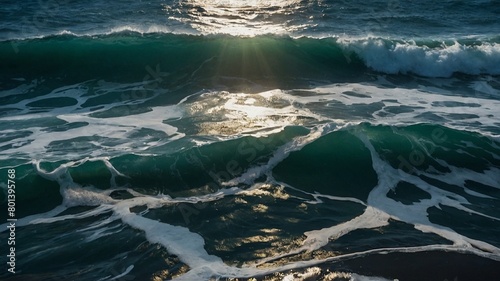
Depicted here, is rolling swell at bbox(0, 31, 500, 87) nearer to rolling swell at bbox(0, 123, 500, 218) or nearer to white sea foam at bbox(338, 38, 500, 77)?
white sea foam at bbox(338, 38, 500, 77)

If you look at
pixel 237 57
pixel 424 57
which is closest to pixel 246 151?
pixel 237 57

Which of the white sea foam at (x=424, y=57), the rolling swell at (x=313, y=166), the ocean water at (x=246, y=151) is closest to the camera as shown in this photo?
the ocean water at (x=246, y=151)

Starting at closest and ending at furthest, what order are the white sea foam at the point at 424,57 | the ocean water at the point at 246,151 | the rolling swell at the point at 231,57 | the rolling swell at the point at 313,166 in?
1. the ocean water at the point at 246,151
2. the rolling swell at the point at 313,166
3. the rolling swell at the point at 231,57
4. the white sea foam at the point at 424,57

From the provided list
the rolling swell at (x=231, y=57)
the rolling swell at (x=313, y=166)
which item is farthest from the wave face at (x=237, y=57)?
the rolling swell at (x=313, y=166)

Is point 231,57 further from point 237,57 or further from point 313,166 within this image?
point 313,166

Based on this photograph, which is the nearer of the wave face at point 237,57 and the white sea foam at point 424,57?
the wave face at point 237,57

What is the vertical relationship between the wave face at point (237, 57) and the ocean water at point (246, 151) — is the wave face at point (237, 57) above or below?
above

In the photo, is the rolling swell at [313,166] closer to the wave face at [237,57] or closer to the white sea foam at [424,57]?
the wave face at [237,57]

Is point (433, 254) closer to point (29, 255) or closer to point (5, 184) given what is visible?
point (29, 255)
